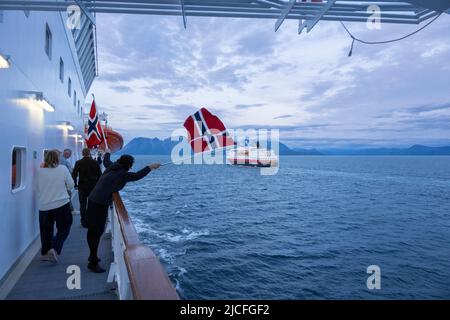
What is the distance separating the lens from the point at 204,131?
4.70 metres

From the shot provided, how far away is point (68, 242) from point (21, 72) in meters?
3.10

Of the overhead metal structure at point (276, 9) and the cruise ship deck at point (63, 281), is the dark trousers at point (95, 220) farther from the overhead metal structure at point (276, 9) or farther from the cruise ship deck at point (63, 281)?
the overhead metal structure at point (276, 9)

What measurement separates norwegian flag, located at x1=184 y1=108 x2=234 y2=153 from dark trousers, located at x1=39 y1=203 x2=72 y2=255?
7.05ft

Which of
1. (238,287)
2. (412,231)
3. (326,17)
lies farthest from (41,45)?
(412,231)

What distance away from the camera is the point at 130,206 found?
85.4 ft

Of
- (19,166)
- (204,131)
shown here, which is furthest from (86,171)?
(204,131)

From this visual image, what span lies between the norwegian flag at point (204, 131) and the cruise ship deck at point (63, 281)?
2270mm

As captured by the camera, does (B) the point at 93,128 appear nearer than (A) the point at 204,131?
No

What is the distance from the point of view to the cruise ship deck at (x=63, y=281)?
368 centimetres

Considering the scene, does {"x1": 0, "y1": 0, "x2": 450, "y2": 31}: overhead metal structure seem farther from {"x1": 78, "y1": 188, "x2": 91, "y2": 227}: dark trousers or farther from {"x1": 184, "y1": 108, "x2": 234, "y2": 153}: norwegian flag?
{"x1": 78, "y1": 188, "x2": 91, "y2": 227}: dark trousers

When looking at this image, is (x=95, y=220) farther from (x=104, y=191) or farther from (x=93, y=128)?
(x=93, y=128)

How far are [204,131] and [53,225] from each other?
2622mm

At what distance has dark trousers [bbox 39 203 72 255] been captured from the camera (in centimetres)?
432
